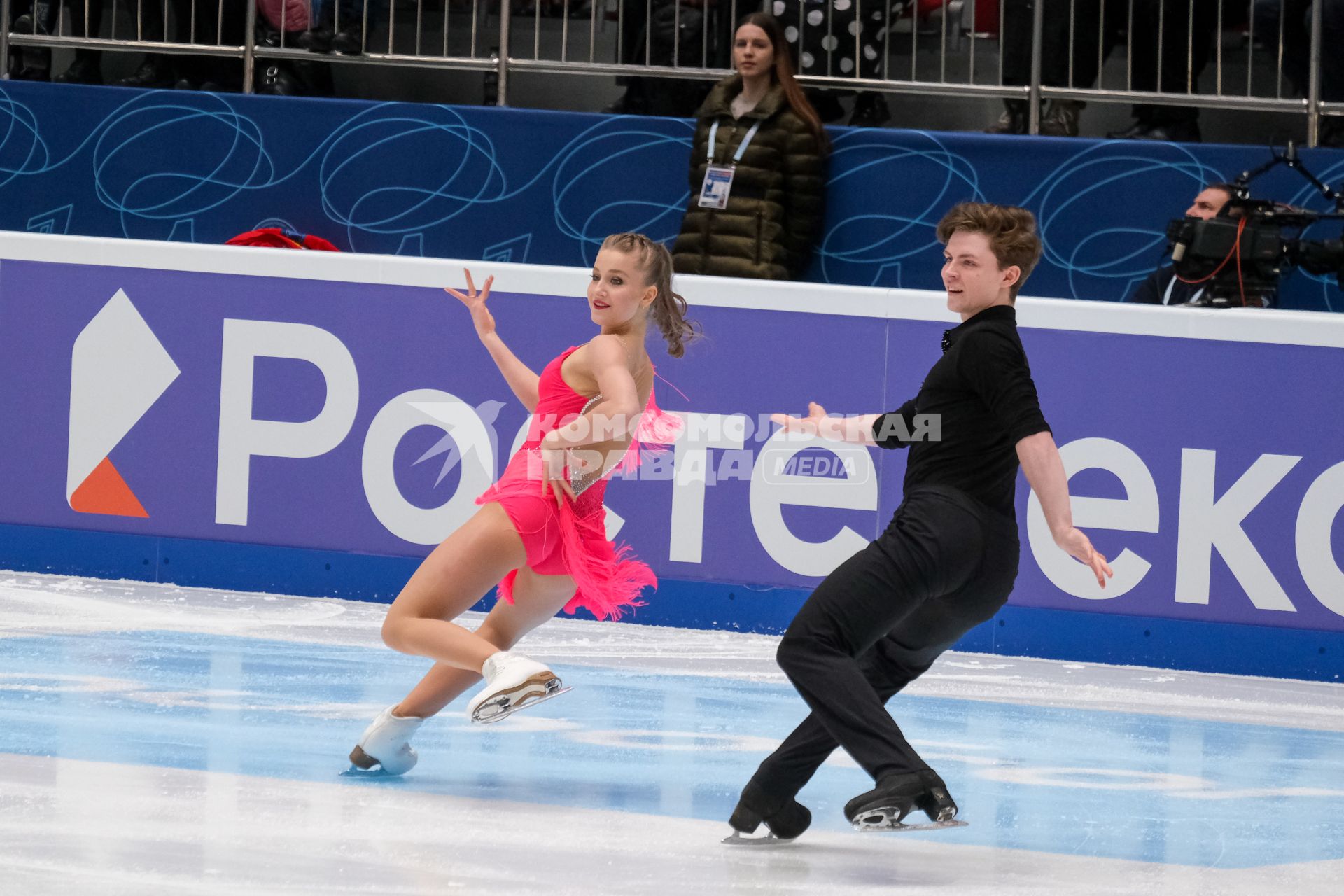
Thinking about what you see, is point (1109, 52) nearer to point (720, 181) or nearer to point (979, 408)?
point (720, 181)

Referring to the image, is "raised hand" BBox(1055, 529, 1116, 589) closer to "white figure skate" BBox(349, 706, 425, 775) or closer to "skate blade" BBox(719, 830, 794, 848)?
"skate blade" BBox(719, 830, 794, 848)

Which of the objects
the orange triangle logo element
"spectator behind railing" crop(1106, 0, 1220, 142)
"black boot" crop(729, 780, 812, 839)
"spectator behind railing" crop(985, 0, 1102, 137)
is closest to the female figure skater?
"black boot" crop(729, 780, 812, 839)

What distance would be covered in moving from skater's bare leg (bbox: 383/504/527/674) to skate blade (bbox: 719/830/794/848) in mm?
662

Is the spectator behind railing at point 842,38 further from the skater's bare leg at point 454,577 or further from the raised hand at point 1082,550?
the raised hand at point 1082,550

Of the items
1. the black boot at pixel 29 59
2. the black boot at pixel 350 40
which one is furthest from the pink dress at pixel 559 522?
the black boot at pixel 29 59

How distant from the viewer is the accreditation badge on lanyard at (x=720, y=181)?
6.84 meters

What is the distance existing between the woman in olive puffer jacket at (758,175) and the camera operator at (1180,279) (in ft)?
4.28

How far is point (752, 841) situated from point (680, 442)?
2528 millimetres

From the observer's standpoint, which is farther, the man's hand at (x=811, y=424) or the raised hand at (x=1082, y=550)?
the man's hand at (x=811, y=424)

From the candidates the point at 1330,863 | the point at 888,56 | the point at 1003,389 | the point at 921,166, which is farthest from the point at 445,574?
the point at 888,56

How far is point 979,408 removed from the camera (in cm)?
349

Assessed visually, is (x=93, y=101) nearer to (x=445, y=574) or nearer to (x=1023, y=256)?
(x=445, y=574)

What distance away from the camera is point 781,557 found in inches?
235

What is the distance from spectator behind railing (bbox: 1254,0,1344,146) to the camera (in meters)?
7.02
